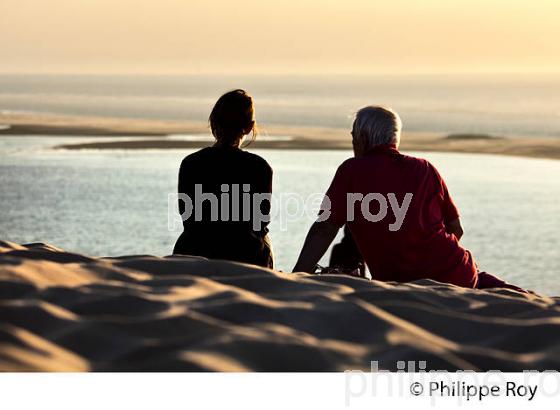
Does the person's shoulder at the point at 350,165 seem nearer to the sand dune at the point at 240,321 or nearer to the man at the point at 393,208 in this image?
the man at the point at 393,208

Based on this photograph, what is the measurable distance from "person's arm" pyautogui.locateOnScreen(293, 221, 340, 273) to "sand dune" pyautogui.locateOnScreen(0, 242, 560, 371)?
25.3 inches

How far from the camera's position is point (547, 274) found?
631 inches

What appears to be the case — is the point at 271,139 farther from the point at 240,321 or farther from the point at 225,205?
the point at 240,321

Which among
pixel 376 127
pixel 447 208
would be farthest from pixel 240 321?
pixel 447 208

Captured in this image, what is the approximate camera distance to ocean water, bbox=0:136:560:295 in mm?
17641

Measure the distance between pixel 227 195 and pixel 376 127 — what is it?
0.97 metres

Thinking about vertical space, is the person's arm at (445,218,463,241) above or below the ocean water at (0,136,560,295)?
above

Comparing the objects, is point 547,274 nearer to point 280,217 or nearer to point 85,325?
point 280,217

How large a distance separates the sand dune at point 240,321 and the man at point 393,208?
0.47 m

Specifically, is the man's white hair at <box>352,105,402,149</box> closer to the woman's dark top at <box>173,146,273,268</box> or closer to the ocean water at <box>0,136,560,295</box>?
the woman's dark top at <box>173,146,273,268</box>

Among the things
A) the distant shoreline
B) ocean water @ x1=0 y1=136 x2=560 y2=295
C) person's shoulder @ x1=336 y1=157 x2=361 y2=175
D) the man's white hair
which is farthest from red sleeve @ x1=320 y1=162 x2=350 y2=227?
the distant shoreline

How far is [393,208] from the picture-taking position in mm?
5434
